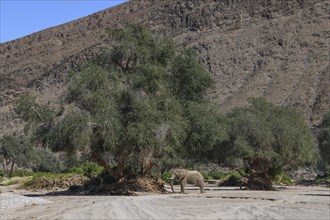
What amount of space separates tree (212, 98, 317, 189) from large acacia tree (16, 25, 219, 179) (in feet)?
18.5

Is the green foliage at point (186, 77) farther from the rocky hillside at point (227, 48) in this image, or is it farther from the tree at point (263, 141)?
the rocky hillside at point (227, 48)

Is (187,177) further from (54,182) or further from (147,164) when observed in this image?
(54,182)

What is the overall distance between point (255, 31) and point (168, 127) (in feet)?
350

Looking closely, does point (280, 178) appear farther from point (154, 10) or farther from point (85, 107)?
point (154, 10)

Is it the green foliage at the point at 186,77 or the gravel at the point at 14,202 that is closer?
the gravel at the point at 14,202

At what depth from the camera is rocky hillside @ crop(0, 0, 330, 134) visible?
10969 cm

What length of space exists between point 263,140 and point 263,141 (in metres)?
0.07

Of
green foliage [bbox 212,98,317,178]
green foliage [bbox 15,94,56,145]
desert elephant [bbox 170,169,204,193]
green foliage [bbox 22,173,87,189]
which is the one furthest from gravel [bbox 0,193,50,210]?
green foliage [bbox 212,98,317,178]

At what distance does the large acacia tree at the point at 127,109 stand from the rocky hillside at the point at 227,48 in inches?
2286

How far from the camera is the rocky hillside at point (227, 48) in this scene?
110m

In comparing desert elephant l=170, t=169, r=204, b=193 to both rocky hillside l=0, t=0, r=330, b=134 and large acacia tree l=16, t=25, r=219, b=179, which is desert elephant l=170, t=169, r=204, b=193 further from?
rocky hillside l=0, t=0, r=330, b=134

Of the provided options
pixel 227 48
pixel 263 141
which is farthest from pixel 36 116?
pixel 227 48

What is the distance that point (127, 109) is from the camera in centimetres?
3094

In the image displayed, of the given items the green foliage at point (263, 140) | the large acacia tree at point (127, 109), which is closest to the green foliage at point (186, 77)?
the large acacia tree at point (127, 109)
